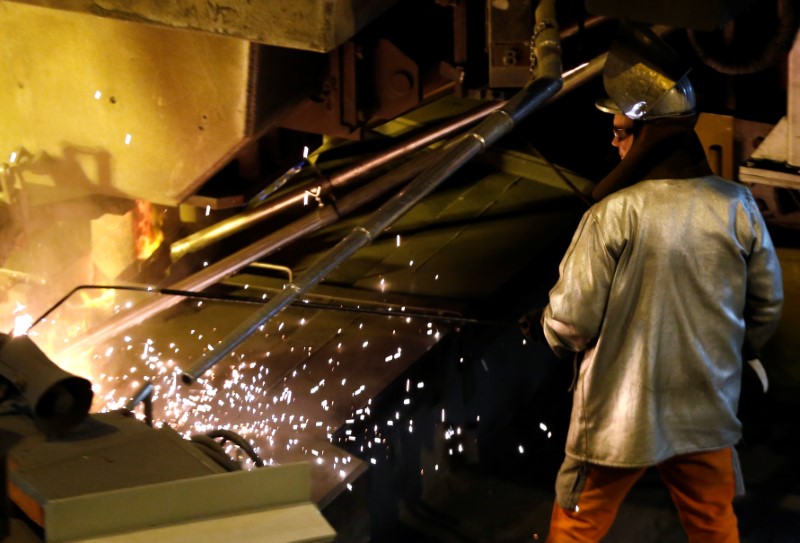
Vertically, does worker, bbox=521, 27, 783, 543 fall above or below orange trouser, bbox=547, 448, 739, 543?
above

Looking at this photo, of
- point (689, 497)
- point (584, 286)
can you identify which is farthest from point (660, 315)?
point (689, 497)

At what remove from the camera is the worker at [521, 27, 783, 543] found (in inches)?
117

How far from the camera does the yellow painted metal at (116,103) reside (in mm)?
4230

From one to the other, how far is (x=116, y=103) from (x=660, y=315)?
255 centimetres

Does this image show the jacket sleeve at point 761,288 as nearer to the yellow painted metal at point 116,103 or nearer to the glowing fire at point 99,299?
the yellow painted metal at point 116,103

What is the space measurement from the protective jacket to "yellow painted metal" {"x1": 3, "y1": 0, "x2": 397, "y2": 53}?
1420 mm

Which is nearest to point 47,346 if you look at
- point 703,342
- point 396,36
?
point 396,36

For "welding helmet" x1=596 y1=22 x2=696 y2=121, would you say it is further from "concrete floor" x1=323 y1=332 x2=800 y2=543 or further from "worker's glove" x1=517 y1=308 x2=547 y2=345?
"concrete floor" x1=323 y1=332 x2=800 y2=543

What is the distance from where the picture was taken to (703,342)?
3.06 m

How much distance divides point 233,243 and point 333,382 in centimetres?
147

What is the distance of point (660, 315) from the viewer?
9.87ft

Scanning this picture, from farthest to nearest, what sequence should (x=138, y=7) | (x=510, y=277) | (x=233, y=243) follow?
(x=233, y=243) → (x=510, y=277) → (x=138, y=7)

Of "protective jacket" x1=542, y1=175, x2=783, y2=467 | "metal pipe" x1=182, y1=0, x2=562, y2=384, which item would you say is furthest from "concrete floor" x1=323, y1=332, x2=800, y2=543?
"protective jacket" x1=542, y1=175, x2=783, y2=467

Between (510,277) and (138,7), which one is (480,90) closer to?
(510,277)
